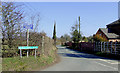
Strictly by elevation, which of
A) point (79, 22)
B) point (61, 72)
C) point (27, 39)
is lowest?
point (61, 72)

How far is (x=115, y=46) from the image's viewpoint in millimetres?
18531

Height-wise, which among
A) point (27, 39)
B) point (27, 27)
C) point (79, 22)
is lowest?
point (27, 39)

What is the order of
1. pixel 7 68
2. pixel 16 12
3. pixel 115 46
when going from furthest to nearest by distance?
pixel 115 46
pixel 16 12
pixel 7 68

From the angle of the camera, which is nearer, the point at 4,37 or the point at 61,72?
the point at 61,72

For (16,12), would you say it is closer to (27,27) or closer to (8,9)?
(8,9)

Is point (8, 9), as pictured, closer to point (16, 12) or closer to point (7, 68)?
point (16, 12)

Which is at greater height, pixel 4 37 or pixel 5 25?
pixel 5 25

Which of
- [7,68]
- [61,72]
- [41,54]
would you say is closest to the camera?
[7,68]

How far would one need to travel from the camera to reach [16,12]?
997 cm

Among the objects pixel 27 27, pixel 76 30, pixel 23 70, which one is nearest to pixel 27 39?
pixel 27 27

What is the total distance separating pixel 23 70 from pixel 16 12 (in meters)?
4.35

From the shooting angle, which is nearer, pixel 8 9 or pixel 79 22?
pixel 8 9

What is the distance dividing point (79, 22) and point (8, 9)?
1259 inches

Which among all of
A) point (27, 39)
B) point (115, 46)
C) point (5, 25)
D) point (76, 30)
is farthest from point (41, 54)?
point (76, 30)
